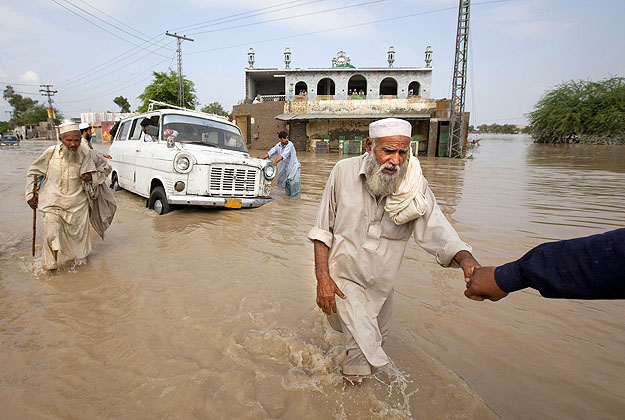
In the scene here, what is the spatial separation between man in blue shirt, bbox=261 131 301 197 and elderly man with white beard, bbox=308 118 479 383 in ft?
20.4

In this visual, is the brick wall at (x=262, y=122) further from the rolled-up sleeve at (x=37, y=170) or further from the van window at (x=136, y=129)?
the rolled-up sleeve at (x=37, y=170)

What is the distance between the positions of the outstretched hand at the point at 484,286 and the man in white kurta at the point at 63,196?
412 centimetres

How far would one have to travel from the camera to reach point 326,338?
112 inches

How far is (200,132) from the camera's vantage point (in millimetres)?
6848

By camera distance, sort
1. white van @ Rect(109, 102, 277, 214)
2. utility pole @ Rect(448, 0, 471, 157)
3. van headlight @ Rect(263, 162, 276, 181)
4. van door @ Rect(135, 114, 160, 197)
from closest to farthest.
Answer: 1. white van @ Rect(109, 102, 277, 214)
2. van door @ Rect(135, 114, 160, 197)
3. van headlight @ Rect(263, 162, 276, 181)
4. utility pole @ Rect(448, 0, 471, 157)

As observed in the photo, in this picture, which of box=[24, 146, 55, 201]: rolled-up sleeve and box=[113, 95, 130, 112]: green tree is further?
box=[113, 95, 130, 112]: green tree

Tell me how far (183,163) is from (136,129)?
2415 millimetres

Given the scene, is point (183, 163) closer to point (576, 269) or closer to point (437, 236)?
point (437, 236)

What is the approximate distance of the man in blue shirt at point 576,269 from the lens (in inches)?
49.2

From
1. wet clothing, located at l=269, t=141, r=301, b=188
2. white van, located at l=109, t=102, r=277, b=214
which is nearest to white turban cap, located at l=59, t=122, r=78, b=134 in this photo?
white van, located at l=109, t=102, r=277, b=214

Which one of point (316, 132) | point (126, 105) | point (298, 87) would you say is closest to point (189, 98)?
point (298, 87)

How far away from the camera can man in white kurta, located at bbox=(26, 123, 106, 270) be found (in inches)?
155

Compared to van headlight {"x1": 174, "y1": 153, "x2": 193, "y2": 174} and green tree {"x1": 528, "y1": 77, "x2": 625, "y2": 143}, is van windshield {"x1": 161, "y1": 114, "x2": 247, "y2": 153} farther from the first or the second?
green tree {"x1": 528, "y1": 77, "x2": 625, "y2": 143}

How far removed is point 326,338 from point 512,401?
129cm
